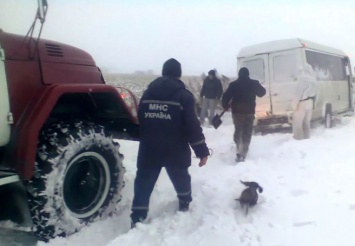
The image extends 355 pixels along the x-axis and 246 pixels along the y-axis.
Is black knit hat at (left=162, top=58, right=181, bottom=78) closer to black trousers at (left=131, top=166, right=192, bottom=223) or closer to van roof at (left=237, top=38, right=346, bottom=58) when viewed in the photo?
black trousers at (left=131, top=166, right=192, bottom=223)

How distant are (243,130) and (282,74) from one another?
3.80 meters

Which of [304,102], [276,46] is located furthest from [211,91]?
[304,102]

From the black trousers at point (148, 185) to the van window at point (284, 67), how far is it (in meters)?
7.01

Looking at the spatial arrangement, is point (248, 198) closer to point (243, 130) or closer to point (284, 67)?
point (243, 130)

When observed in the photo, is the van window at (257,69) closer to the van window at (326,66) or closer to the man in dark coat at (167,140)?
the van window at (326,66)

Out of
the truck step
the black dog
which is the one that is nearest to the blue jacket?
the black dog

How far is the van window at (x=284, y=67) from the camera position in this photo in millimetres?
10250

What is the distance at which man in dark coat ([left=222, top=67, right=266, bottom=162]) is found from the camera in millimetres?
7191

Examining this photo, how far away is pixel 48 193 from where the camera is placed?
3461 millimetres

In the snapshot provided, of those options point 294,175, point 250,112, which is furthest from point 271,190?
point 250,112

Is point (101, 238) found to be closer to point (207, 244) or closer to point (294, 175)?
point (207, 244)

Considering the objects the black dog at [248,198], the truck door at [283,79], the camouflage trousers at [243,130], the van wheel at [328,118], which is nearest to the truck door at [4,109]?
the black dog at [248,198]

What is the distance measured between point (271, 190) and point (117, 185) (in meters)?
1.65

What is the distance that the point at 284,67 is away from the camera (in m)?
10.4
